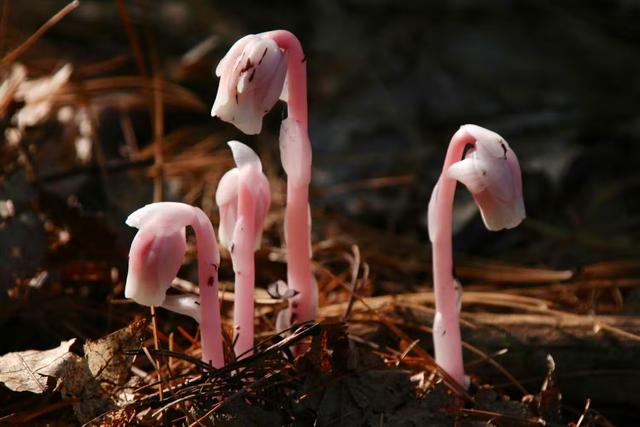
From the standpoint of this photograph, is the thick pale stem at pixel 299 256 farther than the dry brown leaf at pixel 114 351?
Yes

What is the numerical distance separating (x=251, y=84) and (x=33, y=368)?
26.7 inches

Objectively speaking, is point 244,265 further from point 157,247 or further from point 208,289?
point 157,247

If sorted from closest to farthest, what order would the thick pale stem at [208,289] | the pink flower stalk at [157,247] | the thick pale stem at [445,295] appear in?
the pink flower stalk at [157,247]
the thick pale stem at [208,289]
the thick pale stem at [445,295]

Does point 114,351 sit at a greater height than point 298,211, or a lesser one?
lesser

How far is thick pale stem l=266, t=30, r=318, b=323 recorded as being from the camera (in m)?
1.57

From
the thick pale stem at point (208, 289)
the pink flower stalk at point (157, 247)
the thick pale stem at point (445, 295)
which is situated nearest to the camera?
the pink flower stalk at point (157, 247)

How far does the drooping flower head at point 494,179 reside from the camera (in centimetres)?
147

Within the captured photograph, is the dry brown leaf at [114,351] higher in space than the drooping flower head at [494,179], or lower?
lower

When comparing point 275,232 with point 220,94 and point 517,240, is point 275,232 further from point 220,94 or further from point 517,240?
point 220,94

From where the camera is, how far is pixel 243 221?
1595 millimetres

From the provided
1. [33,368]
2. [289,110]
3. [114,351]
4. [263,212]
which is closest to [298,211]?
[263,212]

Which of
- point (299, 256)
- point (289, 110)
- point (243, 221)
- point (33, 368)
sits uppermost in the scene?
point (289, 110)

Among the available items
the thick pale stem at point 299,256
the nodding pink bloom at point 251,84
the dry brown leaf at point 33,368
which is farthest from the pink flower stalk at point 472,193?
the dry brown leaf at point 33,368

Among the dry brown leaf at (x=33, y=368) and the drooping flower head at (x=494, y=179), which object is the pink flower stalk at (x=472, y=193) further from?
the dry brown leaf at (x=33, y=368)
